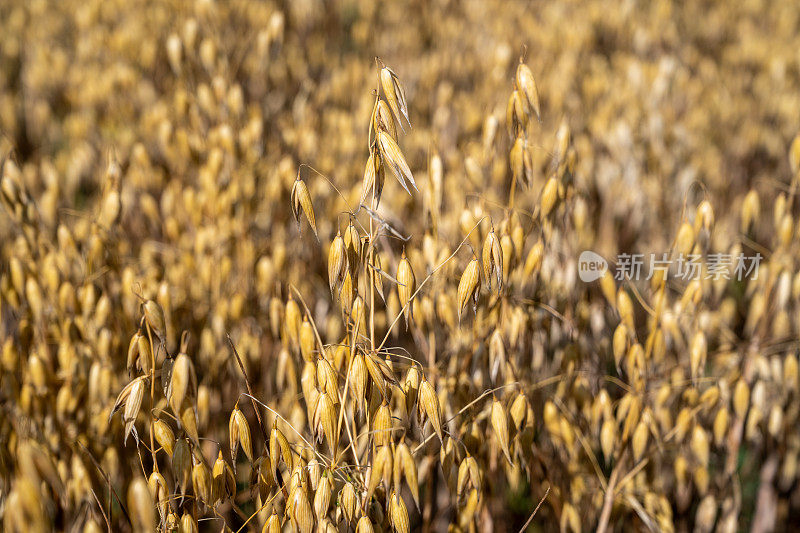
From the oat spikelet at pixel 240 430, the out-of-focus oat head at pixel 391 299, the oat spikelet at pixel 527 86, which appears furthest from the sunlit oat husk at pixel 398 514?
the oat spikelet at pixel 527 86

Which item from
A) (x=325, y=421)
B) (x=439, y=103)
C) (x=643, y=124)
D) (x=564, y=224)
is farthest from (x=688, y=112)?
(x=325, y=421)

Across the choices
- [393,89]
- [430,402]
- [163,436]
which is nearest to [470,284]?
[430,402]

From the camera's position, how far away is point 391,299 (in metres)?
1.21

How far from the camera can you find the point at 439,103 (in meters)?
2.92

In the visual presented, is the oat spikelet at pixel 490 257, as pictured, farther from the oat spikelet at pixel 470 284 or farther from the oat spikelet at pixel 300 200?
the oat spikelet at pixel 300 200

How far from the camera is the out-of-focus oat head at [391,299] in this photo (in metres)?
0.88

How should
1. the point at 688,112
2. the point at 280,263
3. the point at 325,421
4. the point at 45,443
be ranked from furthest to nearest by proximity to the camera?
the point at 688,112 < the point at 280,263 < the point at 45,443 < the point at 325,421

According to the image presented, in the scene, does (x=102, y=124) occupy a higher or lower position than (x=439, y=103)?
lower

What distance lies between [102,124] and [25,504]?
9.80 feet

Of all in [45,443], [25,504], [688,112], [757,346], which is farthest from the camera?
[688,112]

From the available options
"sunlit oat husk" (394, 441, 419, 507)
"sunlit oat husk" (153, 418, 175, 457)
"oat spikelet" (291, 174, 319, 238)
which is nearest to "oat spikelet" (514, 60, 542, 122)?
"oat spikelet" (291, 174, 319, 238)

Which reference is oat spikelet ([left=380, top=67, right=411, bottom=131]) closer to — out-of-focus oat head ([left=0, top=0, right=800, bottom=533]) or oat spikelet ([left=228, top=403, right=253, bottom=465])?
out-of-focus oat head ([left=0, top=0, right=800, bottom=533])

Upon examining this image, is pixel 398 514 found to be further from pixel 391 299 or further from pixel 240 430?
pixel 391 299

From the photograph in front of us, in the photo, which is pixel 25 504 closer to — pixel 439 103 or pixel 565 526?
pixel 565 526
